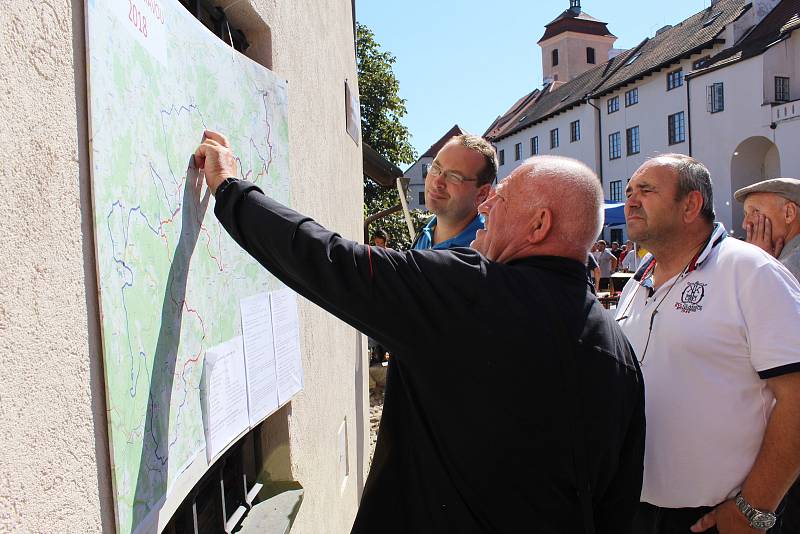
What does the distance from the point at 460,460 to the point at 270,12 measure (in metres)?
1.93

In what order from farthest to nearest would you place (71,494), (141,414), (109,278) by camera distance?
(141,414)
(109,278)
(71,494)

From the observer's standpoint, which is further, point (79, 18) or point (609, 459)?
point (609, 459)

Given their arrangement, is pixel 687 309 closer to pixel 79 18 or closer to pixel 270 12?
pixel 270 12

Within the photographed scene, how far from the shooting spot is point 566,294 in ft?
5.47

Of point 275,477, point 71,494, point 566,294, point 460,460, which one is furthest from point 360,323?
point 275,477

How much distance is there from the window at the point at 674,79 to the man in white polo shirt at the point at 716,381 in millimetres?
33446

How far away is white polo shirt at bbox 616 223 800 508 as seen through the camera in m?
2.29

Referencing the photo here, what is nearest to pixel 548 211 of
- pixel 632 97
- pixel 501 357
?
pixel 501 357

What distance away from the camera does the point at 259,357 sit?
2.32 meters

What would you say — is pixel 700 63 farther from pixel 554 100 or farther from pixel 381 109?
pixel 381 109

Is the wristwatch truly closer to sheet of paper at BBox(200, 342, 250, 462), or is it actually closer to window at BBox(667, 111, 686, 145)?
sheet of paper at BBox(200, 342, 250, 462)

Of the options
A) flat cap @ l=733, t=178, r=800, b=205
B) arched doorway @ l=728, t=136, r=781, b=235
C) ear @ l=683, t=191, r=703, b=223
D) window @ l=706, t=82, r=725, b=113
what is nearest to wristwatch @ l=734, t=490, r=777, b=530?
ear @ l=683, t=191, r=703, b=223

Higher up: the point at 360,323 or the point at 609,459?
the point at 360,323

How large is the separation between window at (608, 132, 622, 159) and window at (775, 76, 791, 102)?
11009 millimetres
